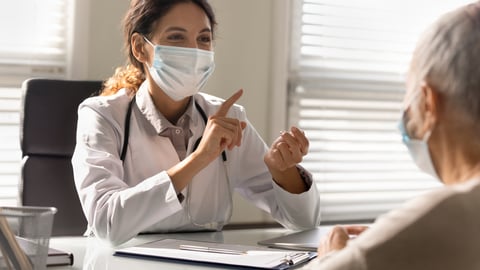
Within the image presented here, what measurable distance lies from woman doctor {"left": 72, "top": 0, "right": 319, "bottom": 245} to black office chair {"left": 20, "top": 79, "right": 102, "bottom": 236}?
158 millimetres

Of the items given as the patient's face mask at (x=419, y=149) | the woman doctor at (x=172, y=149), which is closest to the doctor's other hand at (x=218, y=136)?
the woman doctor at (x=172, y=149)

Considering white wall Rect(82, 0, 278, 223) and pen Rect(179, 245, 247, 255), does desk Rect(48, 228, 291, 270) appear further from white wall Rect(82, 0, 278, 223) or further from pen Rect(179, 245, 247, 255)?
white wall Rect(82, 0, 278, 223)

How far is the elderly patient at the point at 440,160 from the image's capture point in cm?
103

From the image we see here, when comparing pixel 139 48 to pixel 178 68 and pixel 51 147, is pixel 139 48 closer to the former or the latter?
pixel 178 68

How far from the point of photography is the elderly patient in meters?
1.03

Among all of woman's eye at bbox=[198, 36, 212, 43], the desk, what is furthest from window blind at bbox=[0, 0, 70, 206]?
the desk

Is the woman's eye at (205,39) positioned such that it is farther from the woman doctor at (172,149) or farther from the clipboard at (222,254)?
the clipboard at (222,254)

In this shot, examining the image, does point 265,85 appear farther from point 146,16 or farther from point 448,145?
point 448,145

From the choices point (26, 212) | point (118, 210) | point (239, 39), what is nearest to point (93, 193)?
point (118, 210)

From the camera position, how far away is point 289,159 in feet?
7.23

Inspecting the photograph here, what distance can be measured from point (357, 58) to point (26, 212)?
2.65 metres

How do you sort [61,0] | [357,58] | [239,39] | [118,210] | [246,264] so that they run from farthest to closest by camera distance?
[357,58] < [239,39] < [61,0] < [118,210] < [246,264]

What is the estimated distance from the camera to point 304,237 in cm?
202

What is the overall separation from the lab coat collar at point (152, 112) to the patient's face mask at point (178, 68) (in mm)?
53
